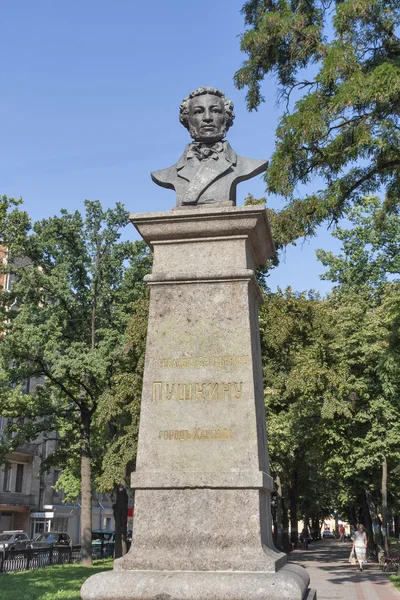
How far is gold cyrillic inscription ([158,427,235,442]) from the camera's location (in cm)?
569

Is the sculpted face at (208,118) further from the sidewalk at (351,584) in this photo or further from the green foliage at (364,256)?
the green foliage at (364,256)

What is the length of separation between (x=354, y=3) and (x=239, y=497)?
11035 mm

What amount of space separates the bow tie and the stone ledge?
123 inches

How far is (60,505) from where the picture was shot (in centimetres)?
5269

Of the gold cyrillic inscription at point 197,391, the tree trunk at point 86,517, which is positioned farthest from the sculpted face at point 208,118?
the tree trunk at point 86,517

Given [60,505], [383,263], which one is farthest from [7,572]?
[60,505]

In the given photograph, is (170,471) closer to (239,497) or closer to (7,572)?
(239,497)

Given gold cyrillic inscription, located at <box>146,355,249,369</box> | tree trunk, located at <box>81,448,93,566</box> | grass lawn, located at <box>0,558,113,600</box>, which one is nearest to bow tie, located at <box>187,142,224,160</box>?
gold cyrillic inscription, located at <box>146,355,249,369</box>

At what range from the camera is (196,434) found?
227 inches


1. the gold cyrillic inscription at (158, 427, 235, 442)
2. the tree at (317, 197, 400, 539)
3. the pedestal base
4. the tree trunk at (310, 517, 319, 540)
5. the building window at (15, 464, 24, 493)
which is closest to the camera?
the pedestal base

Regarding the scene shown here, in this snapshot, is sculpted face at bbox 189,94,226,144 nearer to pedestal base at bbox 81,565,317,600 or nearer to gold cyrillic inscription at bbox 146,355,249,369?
gold cyrillic inscription at bbox 146,355,249,369

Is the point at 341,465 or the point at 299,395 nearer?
the point at 299,395

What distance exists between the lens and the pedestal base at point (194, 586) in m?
4.84

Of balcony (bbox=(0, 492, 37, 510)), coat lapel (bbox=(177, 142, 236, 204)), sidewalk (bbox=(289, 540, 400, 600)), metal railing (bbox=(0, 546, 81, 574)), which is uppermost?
coat lapel (bbox=(177, 142, 236, 204))
